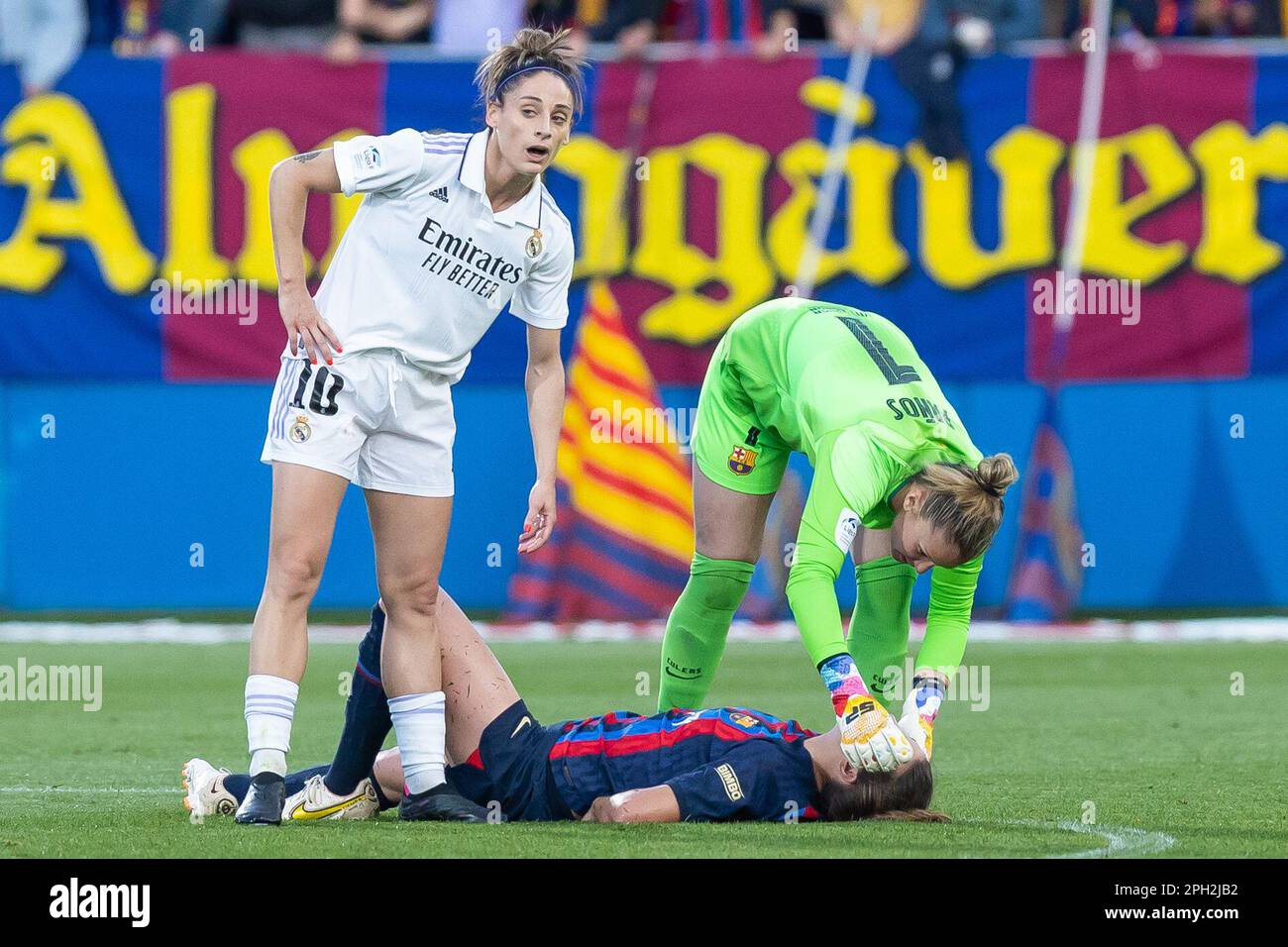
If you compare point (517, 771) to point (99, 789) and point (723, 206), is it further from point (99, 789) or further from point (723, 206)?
point (723, 206)

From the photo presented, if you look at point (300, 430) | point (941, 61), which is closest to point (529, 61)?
point (300, 430)

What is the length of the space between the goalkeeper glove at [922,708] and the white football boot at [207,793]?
185 centimetres

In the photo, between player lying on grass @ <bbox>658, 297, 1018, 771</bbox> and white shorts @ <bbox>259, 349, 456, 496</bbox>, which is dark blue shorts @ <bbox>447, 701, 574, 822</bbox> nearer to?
white shorts @ <bbox>259, 349, 456, 496</bbox>

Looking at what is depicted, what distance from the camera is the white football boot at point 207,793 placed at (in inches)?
220

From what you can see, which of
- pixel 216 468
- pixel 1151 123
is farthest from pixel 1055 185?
pixel 216 468

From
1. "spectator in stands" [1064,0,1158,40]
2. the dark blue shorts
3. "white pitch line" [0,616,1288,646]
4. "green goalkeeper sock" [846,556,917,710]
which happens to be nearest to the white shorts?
the dark blue shorts

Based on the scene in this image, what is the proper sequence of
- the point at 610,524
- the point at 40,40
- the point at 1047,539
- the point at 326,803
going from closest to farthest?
the point at 326,803, the point at 610,524, the point at 1047,539, the point at 40,40

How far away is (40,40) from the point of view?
12969 mm

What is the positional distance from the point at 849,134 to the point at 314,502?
8.04 metres

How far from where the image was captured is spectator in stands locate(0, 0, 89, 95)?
12.9m

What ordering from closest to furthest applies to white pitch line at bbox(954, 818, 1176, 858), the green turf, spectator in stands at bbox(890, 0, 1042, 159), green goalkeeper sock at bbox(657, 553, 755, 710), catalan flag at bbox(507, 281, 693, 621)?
white pitch line at bbox(954, 818, 1176, 858) → the green turf → green goalkeeper sock at bbox(657, 553, 755, 710) → catalan flag at bbox(507, 281, 693, 621) → spectator in stands at bbox(890, 0, 1042, 159)

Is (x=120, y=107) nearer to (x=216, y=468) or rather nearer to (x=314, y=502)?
(x=216, y=468)

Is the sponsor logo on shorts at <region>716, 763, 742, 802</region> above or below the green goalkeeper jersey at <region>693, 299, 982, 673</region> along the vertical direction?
below

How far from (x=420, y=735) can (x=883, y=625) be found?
1545 millimetres
